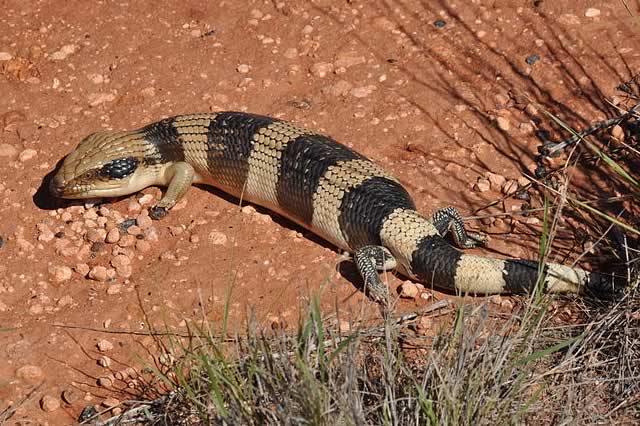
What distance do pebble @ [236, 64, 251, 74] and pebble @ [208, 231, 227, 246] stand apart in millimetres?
1649

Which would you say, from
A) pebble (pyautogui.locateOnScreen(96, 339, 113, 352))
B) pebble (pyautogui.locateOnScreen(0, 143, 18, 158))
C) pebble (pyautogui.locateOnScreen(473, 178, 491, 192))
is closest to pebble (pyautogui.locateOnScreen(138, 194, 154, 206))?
pebble (pyautogui.locateOnScreen(0, 143, 18, 158))

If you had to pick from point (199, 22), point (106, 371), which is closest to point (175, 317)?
point (106, 371)

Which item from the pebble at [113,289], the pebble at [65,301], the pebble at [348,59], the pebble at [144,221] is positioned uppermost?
the pebble at [348,59]

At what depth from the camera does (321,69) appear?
21.6 feet

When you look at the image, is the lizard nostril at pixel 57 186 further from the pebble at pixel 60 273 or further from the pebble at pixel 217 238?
the pebble at pixel 217 238

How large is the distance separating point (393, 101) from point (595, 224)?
1.82 metres

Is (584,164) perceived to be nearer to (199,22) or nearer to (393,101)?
(393,101)

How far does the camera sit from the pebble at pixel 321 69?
21.6 ft

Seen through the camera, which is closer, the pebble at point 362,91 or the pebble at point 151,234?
the pebble at point 151,234

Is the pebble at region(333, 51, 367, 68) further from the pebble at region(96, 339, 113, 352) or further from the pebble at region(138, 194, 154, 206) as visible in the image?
the pebble at region(96, 339, 113, 352)

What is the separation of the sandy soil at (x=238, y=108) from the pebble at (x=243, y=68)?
4 cm

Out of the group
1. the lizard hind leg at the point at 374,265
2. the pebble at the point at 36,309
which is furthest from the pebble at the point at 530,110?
the pebble at the point at 36,309

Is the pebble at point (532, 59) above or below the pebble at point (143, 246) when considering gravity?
above

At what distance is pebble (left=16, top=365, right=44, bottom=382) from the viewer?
4.64 m
